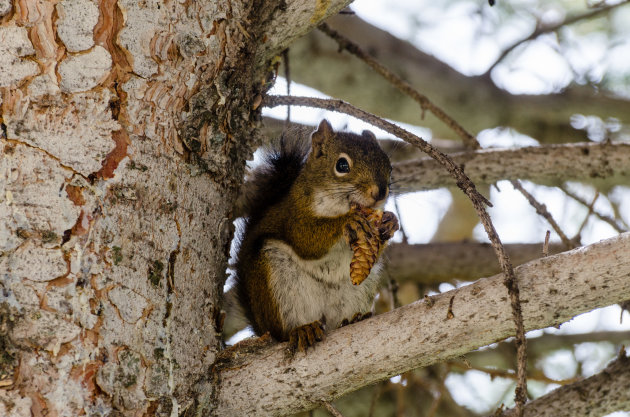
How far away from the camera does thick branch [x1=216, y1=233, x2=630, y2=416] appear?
130 cm

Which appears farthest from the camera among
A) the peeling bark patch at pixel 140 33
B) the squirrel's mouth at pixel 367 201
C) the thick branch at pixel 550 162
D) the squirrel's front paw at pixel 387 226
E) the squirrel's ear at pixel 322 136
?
the squirrel's ear at pixel 322 136

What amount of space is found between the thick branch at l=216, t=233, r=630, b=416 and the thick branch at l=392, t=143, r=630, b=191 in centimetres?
99

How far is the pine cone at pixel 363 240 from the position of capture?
1.90 metres

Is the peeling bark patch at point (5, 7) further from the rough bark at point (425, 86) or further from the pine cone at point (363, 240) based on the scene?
the rough bark at point (425, 86)

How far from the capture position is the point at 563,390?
5.72ft

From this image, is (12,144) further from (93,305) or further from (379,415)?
(379,415)

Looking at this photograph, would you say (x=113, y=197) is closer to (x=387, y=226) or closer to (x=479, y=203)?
(x=479, y=203)

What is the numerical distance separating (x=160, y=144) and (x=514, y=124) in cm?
249

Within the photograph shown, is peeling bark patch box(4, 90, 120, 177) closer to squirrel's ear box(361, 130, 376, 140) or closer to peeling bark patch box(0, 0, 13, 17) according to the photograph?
peeling bark patch box(0, 0, 13, 17)

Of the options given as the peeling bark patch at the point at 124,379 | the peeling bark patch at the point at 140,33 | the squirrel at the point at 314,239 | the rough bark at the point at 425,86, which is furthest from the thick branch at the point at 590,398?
the rough bark at the point at 425,86

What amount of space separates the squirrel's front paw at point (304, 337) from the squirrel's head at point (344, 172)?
0.53 m

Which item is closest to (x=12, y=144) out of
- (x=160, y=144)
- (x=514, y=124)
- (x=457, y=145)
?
(x=160, y=144)

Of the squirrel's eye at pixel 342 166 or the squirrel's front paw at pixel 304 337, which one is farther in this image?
the squirrel's eye at pixel 342 166

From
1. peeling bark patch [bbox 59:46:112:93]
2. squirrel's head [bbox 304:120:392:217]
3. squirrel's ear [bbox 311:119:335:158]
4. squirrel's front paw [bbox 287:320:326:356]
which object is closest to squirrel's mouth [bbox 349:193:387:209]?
squirrel's head [bbox 304:120:392:217]
